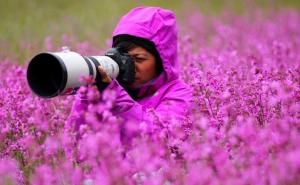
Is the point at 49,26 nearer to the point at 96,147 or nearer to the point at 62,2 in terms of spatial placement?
the point at 62,2

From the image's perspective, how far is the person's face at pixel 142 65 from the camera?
3.79 metres

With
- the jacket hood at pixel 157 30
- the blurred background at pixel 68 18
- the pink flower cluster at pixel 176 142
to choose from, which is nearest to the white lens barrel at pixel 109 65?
the pink flower cluster at pixel 176 142

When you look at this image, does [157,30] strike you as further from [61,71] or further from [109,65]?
[61,71]

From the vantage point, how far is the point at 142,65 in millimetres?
3830

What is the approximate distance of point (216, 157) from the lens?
2.34m

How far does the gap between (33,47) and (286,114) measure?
175 inches

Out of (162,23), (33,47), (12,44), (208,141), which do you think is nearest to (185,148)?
(208,141)

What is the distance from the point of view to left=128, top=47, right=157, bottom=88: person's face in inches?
149

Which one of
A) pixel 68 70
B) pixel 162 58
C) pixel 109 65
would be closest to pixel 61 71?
pixel 68 70

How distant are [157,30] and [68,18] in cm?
672

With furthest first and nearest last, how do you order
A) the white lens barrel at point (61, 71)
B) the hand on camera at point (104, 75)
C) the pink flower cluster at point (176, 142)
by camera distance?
the hand on camera at point (104, 75), the white lens barrel at point (61, 71), the pink flower cluster at point (176, 142)

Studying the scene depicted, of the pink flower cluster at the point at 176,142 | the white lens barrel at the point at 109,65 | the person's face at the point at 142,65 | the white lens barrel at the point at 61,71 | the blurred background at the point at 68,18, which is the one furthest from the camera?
the blurred background at the point at 68,18

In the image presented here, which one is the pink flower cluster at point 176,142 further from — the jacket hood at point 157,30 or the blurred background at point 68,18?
the blurred background at point 68,18

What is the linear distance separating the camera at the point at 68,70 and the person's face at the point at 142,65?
0.19 metres
